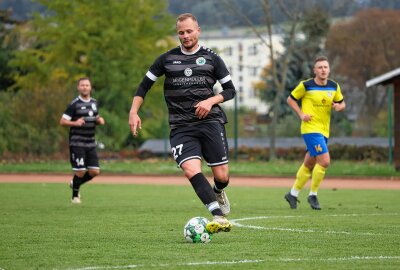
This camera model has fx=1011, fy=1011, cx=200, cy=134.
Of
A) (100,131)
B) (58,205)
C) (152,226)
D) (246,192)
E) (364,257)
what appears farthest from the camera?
(100,131)

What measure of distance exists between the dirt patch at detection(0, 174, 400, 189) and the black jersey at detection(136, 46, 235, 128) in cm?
1443

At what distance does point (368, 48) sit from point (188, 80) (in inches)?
2511

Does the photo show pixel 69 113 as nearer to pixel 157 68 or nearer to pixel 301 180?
pixel 301 180

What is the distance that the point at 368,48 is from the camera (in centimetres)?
7281

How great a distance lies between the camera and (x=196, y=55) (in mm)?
Answer: 10539

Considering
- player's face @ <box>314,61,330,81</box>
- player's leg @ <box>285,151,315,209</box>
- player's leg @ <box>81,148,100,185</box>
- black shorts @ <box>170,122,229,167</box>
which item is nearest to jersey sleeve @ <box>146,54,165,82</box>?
black shorts @ <box>170,122,229,167</box>

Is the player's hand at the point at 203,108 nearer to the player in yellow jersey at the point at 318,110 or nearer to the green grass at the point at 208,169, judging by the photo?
the player in yellow jersey at the point at 318,110

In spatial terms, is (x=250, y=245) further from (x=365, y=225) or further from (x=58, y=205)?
(x=58, y=205)

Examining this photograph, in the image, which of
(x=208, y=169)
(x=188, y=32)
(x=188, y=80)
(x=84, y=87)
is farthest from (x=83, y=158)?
(x=208, y=169)

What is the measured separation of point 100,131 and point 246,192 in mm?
19513

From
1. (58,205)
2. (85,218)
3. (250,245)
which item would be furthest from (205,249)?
(58,205)

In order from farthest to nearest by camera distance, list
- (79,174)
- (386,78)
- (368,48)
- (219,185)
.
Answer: (368,48) → (386,78) → (79,174) → (219,185)

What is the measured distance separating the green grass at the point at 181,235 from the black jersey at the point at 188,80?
1.28m

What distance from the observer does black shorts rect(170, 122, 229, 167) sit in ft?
34.1
